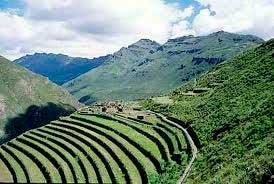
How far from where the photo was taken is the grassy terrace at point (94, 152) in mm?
60969

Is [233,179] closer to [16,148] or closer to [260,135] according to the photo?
[260,135]

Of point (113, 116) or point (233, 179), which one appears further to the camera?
point (113, 116)

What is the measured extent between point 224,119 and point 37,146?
1278 inches

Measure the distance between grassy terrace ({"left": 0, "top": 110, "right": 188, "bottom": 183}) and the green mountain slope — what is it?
5.67 metres

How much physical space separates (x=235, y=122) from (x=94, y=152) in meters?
21.0

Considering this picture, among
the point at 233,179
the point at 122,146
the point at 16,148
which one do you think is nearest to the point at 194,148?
the point at 122,146

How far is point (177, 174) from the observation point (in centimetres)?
5378

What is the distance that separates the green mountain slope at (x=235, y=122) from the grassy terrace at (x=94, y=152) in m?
5.67

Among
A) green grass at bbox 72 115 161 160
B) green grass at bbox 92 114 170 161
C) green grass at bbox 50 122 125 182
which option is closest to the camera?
green grass at bbox 50 122 125 182

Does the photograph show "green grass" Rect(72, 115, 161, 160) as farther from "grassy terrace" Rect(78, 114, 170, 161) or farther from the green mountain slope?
the green mountain slope

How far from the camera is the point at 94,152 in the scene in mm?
67938

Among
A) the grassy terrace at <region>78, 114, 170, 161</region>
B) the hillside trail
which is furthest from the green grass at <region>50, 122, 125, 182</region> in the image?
the hillside trail

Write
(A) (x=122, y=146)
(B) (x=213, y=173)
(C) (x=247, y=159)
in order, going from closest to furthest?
1. (C) (x=247, y=159)
2. (B) (x=213, y=173)
3. (A) (x=122, y=146)

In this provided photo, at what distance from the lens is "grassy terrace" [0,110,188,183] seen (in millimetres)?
60969
